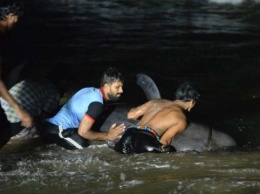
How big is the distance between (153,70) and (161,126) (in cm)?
629

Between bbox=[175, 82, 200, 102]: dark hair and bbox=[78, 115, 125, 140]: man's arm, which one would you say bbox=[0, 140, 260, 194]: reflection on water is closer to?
bbox=[78, 115, 125, 140]: man's arm

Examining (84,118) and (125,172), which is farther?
(84,118)

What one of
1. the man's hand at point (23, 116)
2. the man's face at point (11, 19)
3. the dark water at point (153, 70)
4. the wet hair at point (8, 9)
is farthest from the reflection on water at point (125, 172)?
the wet hair at point (8, 9)

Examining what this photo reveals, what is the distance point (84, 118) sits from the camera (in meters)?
8.48

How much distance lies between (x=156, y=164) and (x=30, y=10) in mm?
21488

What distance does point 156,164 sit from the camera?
26.1 feet

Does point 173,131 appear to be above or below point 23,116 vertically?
below

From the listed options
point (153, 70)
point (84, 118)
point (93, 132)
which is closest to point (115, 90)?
point (84, 118)

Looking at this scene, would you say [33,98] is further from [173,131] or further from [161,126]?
[173,131]

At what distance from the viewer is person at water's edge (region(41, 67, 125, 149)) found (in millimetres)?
8406

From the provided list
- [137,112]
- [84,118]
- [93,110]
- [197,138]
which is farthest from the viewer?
[137,112]

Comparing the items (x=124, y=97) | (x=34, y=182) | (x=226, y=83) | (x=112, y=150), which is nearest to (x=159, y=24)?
(x=226, y=83)

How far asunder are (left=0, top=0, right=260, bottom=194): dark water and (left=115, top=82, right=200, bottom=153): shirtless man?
0.17 m

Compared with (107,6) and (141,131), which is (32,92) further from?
(107,6)
